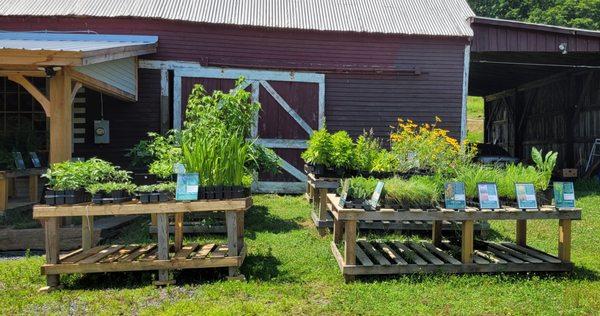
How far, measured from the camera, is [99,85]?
324 inches

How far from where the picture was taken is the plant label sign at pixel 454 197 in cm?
506

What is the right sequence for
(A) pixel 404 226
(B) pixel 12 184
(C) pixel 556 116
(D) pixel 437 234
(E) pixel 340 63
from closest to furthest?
(D) pixel 437 234, (A) pixel 404 226, (B) pixel 12 184, (E) pixel 340 63, (C) pixel 556 116

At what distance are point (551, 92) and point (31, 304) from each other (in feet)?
60.4

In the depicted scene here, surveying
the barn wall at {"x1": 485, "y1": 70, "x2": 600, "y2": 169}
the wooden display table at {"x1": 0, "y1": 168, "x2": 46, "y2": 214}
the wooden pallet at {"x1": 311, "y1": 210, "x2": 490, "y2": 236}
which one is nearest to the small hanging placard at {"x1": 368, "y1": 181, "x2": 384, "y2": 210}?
the wooden pallet at {"x1": 311, "y1": 210, "x2": 490, "y2": 236}

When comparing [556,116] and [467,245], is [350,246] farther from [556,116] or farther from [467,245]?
[556,116]

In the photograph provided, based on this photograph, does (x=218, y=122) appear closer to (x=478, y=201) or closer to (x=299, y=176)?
(x=478, y=201)

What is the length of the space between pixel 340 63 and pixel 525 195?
24.2 feet

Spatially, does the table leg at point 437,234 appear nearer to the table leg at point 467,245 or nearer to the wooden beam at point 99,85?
the table leg at point 467,245

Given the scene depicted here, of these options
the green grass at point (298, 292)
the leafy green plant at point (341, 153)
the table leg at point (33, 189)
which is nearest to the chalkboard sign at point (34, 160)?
the table leg at point (33, 189)

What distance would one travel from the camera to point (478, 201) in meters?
5.25

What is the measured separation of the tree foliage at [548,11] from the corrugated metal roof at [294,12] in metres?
29.3

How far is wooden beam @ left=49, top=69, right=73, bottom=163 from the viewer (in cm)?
678

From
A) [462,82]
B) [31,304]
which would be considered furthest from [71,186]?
[462,82]

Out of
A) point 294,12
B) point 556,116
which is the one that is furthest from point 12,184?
point 556,116
